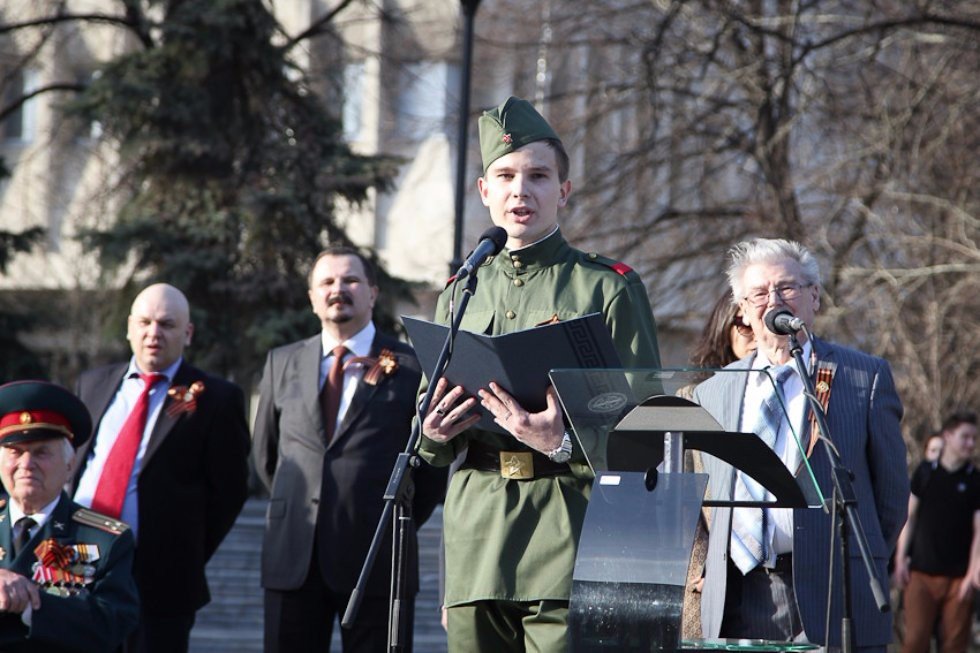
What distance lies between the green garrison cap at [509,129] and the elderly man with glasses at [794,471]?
96 centimetres

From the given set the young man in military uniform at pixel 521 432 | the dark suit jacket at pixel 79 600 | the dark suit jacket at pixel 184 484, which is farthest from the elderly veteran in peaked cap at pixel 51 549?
the young man in military uniform at pixel 521 432

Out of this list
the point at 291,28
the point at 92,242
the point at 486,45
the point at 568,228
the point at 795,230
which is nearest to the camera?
the point at 92,242

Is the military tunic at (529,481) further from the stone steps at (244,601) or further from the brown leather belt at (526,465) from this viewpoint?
the stone steps at (244,601)

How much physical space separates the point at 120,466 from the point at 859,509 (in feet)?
10.9

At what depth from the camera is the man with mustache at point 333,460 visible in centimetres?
642

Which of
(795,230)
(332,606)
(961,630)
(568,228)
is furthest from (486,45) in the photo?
(332,606)

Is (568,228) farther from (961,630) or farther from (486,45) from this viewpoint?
(961,630)

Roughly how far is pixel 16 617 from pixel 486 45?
51.8 ft

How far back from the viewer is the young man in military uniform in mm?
4379

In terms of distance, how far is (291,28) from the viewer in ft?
84.7

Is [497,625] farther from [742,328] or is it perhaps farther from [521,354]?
[742,328]

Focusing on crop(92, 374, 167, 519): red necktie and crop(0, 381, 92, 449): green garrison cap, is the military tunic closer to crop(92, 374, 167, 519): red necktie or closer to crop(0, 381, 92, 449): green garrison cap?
crop(0, 381, 92, 449): green garrison cap

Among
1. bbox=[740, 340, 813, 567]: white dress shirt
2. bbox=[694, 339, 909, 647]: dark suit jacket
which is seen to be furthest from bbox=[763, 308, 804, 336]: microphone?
bbox=[694, 339, 909, 647]: dark suit jacket

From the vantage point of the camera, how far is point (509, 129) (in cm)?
466
